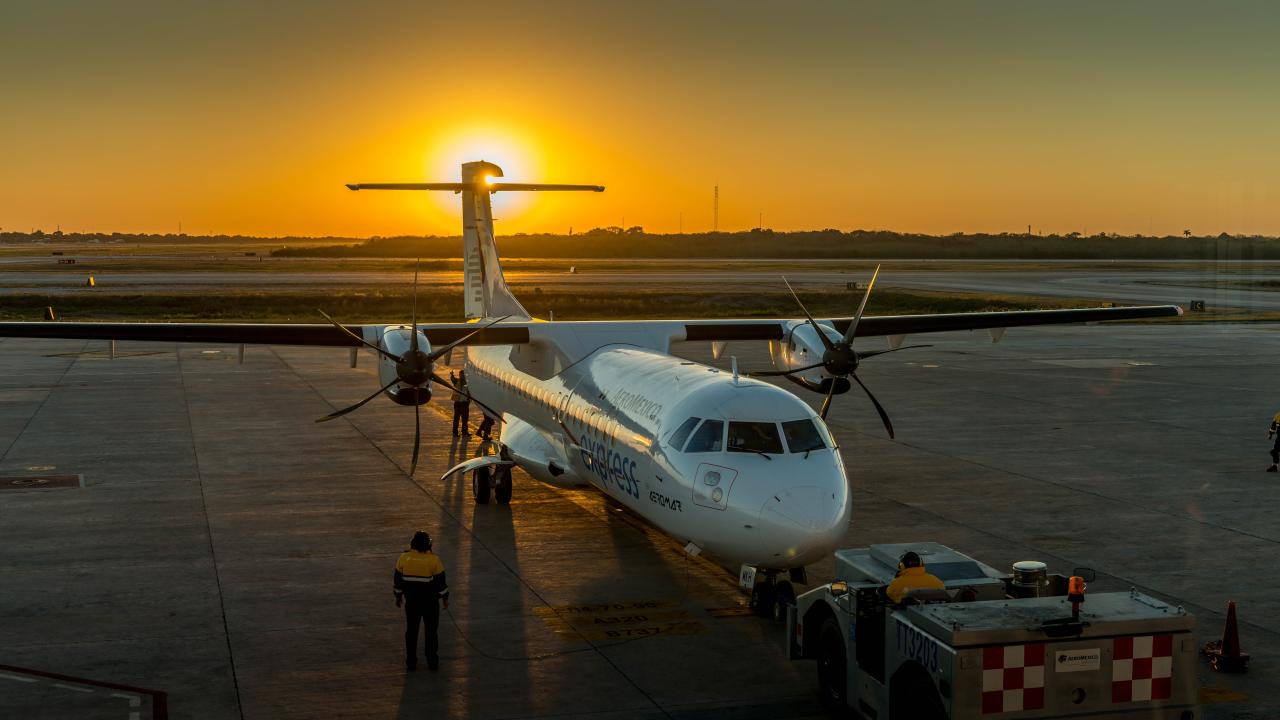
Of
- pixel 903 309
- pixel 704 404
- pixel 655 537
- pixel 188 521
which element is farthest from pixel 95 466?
pixel 903 309

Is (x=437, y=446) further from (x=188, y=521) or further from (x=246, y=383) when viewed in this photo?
(x=246, y=383)

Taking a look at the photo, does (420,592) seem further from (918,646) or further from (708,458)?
(918,646)

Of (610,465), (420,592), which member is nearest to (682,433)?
(610,465)

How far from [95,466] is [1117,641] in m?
21.7

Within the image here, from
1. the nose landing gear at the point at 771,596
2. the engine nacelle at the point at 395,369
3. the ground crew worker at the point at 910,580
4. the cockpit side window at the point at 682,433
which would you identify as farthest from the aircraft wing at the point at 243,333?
the ground crew worker at the point at 910,580

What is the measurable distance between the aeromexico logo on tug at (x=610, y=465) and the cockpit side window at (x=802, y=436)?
251 cm

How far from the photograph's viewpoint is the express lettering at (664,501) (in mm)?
14852

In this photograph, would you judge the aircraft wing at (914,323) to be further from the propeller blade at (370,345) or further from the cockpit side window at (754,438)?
the cockpit side window at (754,438)

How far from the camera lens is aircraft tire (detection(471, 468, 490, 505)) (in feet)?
70.7

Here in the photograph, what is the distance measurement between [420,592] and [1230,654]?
8.79 metres

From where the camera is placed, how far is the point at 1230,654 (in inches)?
510

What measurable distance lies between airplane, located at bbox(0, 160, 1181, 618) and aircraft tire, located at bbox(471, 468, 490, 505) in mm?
23

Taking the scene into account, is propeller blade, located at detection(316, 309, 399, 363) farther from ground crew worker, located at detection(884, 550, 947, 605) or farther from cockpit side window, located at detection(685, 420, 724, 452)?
ground crew worker, located at detection(884, 550, 947, 605)

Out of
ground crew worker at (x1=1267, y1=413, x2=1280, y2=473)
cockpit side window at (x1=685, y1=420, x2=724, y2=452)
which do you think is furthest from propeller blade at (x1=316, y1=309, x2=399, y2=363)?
ground crew worker at (x1=1267, y1=413, x2=1280, y2=473)
